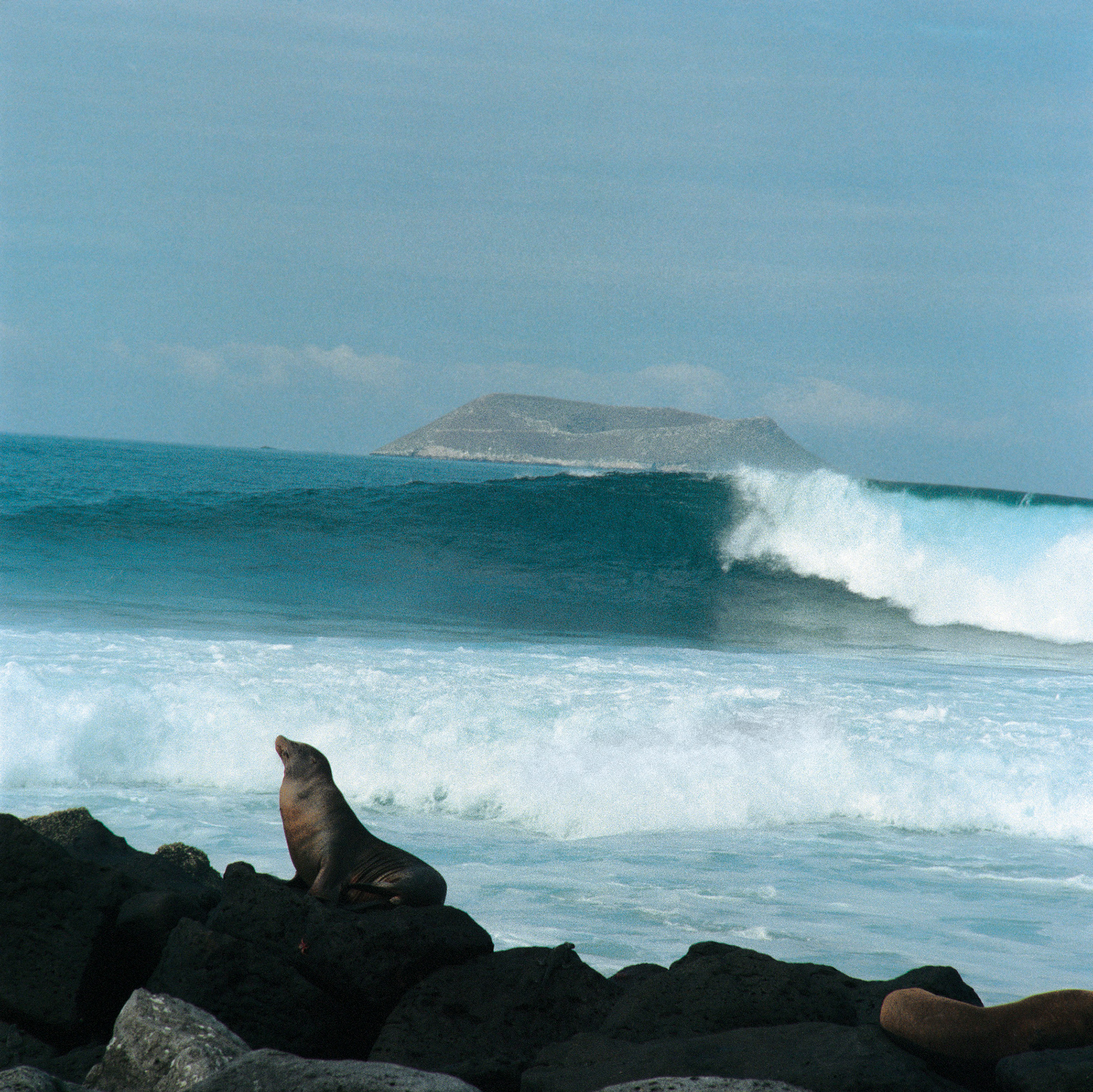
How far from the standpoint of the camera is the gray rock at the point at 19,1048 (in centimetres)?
275

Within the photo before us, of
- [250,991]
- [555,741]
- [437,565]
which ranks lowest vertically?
[250,991]

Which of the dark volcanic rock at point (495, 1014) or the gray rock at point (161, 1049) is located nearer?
the gray rock at point (161, 1049)

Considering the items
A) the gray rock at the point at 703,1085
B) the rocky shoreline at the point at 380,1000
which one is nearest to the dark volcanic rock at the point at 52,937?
the rocky shoreline at the point at 380,1000

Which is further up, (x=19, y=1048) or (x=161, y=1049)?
(x=161, y=1049)

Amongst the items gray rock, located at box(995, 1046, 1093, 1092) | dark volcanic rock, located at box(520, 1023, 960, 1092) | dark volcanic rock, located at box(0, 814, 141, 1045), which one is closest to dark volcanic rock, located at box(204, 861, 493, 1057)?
dark volcanic rock, located at box(0, 814, 141, 1045)

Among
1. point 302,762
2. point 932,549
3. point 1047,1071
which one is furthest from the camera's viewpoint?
point 932,549

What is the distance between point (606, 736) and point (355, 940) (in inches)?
169

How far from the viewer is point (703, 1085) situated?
2.14m

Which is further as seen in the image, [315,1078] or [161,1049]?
[161,1049]

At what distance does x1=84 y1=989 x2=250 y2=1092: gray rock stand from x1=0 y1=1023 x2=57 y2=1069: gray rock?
0.36 meters

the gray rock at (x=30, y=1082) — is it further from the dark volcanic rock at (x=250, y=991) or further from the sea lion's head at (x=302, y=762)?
the sea lion's head at (x=302, y=762)

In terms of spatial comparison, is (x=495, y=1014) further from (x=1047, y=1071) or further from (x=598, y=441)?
(x=598, y=441)

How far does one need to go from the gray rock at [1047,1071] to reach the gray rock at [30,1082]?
2061 mm

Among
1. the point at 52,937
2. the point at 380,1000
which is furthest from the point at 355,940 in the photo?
the point at 52,937
